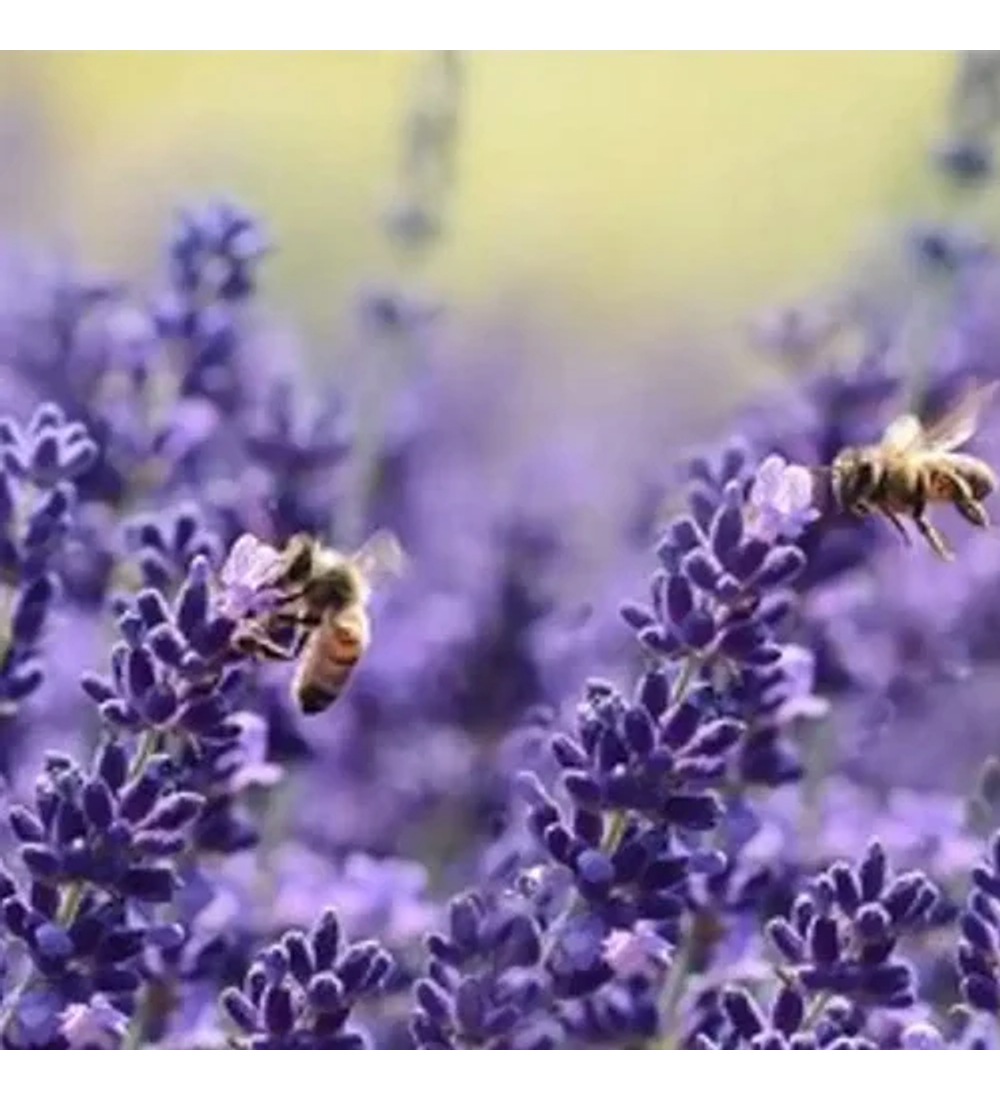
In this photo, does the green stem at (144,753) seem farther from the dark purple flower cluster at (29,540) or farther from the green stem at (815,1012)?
the green stem at (815,1012)

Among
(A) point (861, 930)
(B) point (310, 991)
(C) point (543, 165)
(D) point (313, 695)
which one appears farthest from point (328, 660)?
(C) point (543, 165)

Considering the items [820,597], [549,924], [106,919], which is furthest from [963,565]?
[106,919]

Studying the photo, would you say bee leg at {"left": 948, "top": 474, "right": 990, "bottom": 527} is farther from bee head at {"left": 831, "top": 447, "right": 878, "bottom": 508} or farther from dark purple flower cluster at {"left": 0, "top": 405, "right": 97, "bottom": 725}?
dark purple flower cluster at {"left": 0, "top": 405, "right": 97, "bottom": 725}

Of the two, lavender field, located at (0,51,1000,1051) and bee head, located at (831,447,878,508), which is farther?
bee head, located at (831,447,878,508)

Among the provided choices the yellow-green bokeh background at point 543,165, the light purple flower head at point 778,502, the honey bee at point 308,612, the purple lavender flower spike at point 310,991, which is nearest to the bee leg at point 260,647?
the honey bee at point 308,612

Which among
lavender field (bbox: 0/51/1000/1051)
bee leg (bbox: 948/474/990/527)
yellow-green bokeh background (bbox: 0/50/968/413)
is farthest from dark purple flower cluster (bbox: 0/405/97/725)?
yellow-green bokeh background (bbox: 0/50/968/413)

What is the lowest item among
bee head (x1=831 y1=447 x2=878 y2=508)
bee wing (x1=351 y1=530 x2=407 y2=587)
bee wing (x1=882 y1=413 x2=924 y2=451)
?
bee wing (x1=351 y1=530 x2=407 y2=587)

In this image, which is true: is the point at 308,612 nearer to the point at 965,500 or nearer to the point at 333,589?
the point at 333,589
